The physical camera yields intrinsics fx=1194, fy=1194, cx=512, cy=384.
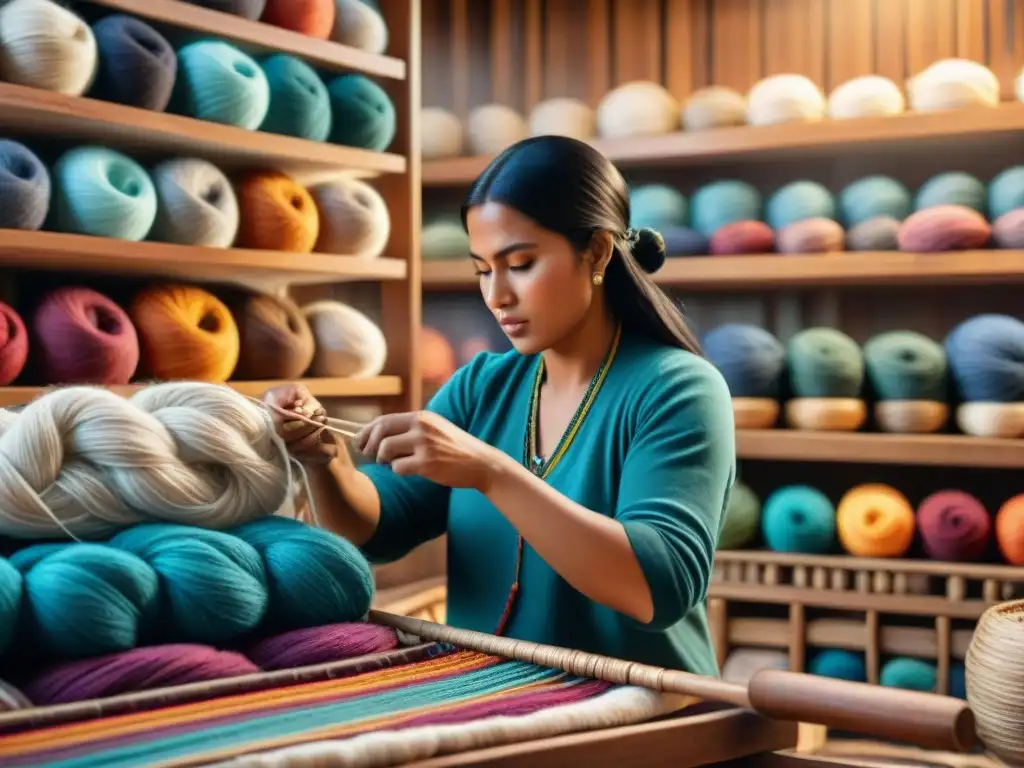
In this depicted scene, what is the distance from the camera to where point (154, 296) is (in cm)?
222

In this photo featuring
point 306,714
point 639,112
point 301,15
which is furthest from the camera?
point 639,112

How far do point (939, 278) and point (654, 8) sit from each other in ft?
3.51

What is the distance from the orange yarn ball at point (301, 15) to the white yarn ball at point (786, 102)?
41.3 inches

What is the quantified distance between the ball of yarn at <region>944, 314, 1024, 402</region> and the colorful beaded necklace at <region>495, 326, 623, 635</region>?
5.23 feet

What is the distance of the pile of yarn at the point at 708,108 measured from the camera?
8.98 feet

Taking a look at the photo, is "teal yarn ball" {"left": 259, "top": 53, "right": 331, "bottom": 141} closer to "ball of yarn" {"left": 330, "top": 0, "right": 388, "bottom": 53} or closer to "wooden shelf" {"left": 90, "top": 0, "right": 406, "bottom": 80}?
"wooden shelf" {"left": 90, "top": 0, "right": 406, "bottom": 80}

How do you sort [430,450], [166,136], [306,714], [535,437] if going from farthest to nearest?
[166,136], [535,437], [430,450], [306,714]

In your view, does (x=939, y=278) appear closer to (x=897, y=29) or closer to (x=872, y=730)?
(x=897, y=29)

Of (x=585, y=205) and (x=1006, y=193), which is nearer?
(x=585, y=205)

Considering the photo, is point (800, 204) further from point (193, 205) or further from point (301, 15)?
point (193, 205)

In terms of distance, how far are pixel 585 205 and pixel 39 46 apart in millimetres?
1097

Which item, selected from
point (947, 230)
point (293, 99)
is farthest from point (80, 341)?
point (947, 230)

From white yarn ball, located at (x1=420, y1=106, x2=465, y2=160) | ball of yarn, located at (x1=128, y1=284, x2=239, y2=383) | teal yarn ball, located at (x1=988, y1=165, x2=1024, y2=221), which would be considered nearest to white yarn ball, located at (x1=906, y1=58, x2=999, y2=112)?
teal yarn ball, located at (x1=988, y1=165, x2=1024, y2=221)

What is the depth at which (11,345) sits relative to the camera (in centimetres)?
196
